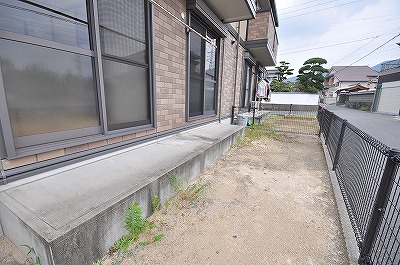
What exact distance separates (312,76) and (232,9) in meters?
33.9

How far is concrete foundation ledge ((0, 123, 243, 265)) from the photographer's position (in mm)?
1167

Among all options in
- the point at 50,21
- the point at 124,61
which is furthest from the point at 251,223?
the point at 50,21

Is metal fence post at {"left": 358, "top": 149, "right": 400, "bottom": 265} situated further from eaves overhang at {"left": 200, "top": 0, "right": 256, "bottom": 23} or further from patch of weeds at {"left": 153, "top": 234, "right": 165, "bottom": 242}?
eaves overhang at {"left": 200, "top": 0, "right": 256, "bottom": 23}

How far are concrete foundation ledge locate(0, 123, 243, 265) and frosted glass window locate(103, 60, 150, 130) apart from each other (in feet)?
1.81

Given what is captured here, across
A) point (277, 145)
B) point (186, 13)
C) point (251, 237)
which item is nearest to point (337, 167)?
point (277, 145)

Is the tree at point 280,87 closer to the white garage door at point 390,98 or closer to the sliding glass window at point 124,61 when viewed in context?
the white garage door at point 390,98

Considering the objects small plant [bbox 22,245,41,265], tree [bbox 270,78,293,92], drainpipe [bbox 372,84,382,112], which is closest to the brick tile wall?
small plant [bbox 22,245,41,265]

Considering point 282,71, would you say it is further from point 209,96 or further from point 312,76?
point 209,96

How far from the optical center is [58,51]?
6.04 ft

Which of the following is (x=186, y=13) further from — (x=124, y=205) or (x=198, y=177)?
(x=124, y=205)

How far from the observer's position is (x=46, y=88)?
1.79 m

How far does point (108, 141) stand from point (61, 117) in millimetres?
620

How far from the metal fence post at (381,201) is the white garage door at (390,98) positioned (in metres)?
22.2

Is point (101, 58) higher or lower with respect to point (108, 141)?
higher
